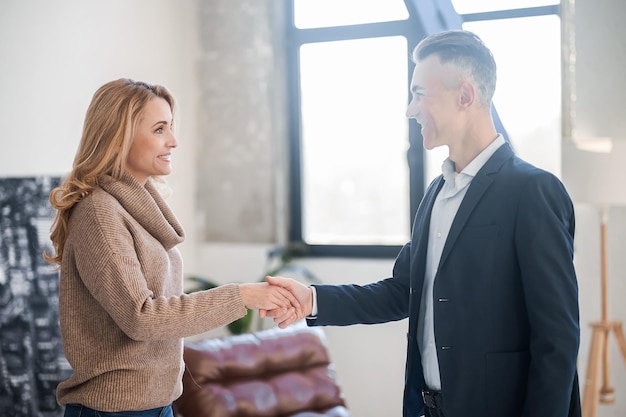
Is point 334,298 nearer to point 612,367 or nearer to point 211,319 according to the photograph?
point 211,319

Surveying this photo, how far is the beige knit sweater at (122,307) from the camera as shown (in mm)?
1931

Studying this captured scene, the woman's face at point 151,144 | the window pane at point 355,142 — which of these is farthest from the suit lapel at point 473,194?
the window pane at point 355,142

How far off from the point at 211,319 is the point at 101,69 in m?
2.19

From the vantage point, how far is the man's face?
2037 mm

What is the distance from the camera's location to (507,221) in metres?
1.82

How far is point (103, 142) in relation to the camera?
2.11 meters

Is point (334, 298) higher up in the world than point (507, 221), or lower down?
lower down

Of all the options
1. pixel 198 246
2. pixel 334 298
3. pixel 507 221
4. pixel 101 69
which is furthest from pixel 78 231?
pixel 198 246

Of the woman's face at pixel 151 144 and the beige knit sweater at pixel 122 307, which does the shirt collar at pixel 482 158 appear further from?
the woman's face at pixel 151 144

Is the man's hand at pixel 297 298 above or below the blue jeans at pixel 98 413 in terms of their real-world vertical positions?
above

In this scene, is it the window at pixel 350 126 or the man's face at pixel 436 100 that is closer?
the man's face at pixel 436 100

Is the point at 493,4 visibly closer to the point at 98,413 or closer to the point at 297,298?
the point at 297,298

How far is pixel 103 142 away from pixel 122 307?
49cm

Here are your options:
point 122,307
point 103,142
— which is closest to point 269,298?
point 122,307
